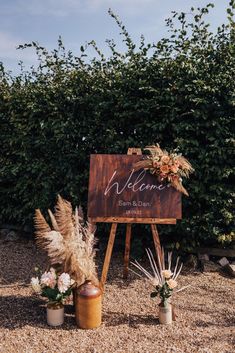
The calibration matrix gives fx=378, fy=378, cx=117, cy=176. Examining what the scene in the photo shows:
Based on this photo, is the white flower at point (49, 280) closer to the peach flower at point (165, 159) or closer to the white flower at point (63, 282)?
the white flower at point (63, 282)

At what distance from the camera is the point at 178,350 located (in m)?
3.16

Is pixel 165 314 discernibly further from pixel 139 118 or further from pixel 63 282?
pixel 139 118

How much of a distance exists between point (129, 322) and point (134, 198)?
4.35 ft

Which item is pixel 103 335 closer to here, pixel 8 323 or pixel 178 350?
pixel 178 350

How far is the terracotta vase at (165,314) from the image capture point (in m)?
3.63

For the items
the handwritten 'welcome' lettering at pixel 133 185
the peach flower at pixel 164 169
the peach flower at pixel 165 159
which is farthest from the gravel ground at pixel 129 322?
the peach flower at pixel 165 159

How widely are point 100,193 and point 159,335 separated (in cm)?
164

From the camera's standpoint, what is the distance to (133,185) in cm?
431

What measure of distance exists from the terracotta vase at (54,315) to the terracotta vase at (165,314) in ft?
3.14

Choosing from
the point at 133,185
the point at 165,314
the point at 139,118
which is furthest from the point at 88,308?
the point at 139,118

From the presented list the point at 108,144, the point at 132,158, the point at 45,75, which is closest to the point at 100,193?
the point at 132,158

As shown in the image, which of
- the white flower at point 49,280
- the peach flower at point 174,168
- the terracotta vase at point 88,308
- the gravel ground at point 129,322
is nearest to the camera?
the gravel ground at point 129,322

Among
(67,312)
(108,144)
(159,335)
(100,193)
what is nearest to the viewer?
(159,335)

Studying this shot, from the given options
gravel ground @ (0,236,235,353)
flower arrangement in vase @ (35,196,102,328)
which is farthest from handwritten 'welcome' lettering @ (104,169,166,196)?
gravel ground @ (0,236,235,353)
